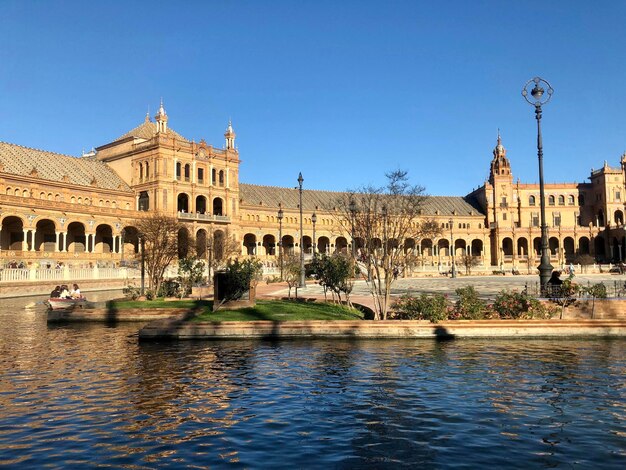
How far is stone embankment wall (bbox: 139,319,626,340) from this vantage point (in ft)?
53.1

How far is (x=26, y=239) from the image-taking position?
51281mm

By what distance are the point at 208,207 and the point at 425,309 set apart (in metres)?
56.8

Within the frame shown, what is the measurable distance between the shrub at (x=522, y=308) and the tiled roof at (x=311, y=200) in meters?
59.7

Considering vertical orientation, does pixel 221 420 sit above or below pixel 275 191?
below

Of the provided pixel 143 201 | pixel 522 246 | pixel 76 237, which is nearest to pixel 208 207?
pixel 143 201

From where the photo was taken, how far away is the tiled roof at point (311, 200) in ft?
284

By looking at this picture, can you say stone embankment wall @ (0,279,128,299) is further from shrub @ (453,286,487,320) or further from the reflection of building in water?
shrub @ (453,286,487,320)

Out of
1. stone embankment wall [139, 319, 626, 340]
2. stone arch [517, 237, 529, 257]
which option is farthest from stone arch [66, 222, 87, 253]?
stone arch [517, 237, 529, 257]

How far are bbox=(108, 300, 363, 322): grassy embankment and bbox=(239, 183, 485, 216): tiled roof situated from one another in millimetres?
57129

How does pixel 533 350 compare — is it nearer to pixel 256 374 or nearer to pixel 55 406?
pixel 256 374

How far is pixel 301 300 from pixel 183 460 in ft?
59.8

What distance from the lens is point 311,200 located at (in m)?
94.7

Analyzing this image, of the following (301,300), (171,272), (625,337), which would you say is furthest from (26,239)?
(625,337)

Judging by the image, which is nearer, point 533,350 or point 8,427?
point 8,427
